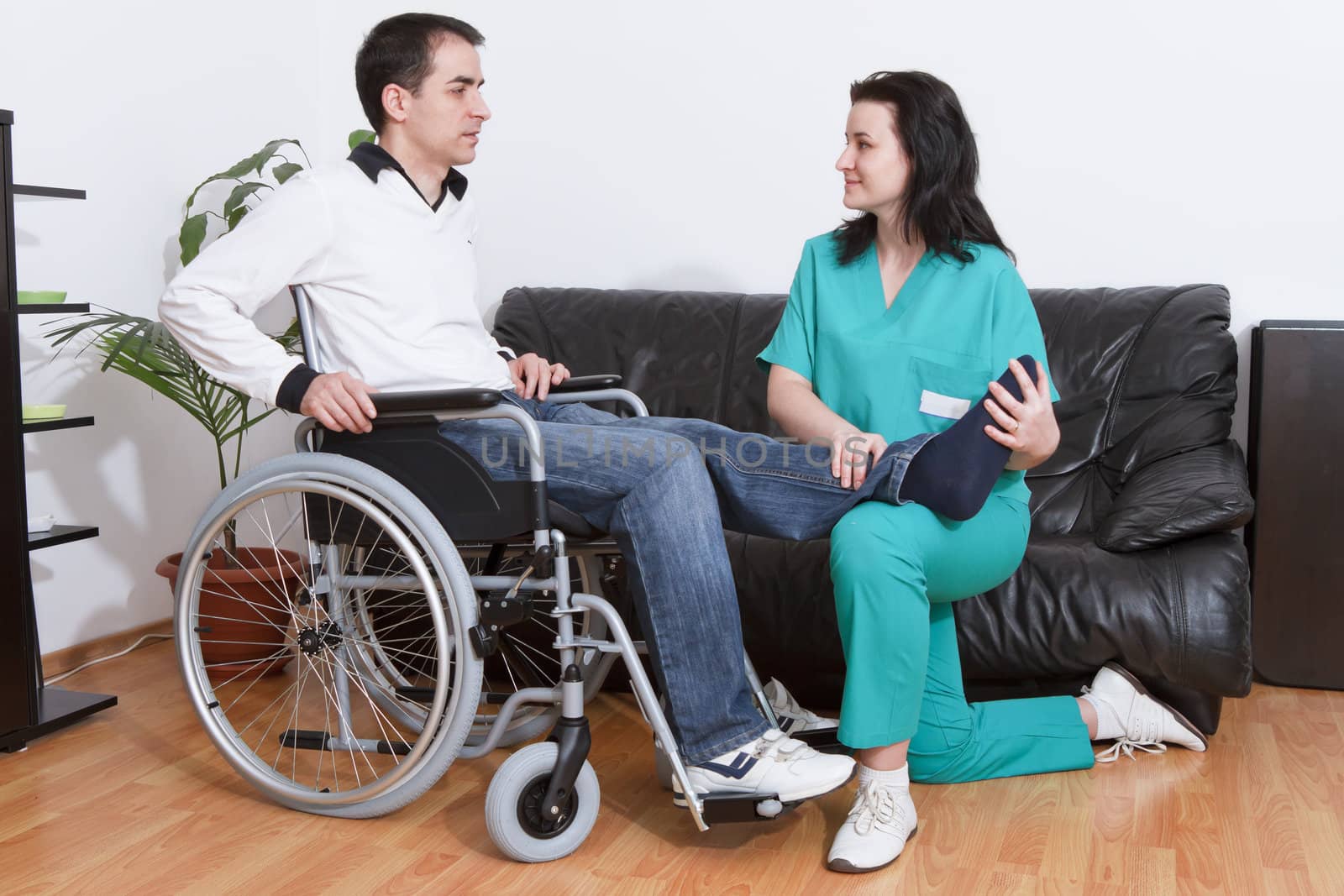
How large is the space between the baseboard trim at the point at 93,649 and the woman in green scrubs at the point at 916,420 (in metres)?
1.68

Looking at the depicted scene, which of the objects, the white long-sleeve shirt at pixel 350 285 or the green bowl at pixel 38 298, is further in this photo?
the green bowl at pixel 38 298

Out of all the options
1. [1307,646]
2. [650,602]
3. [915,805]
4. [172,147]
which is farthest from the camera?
[172,147]

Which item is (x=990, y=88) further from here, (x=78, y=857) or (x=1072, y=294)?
(x=78, y=857)

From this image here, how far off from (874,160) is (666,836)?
1.06 meters

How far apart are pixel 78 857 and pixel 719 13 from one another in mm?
2319

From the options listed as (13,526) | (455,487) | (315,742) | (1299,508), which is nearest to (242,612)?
(13,526)

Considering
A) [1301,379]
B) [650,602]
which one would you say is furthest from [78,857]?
[1301,379]

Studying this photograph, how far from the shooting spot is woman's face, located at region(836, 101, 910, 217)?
1.88 meters

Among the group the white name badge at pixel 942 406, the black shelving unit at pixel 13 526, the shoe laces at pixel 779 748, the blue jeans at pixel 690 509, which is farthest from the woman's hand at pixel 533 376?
the black shelving unit at pixel 13 526

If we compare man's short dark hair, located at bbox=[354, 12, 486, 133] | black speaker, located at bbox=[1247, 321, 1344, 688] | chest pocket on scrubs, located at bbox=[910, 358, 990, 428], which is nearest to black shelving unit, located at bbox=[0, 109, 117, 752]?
man's short dark hair, located at bbox=[354, 12, 486, 133]

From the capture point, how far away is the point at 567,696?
1.65m

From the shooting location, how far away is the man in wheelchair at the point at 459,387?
162 centimetres

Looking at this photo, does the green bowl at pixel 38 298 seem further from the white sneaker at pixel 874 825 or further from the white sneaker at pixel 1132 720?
the white sneaker at pixel 1132 720

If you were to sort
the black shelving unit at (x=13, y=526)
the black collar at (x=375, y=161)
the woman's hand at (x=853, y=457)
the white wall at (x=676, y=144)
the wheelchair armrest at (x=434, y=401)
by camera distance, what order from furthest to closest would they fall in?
the white wall at (x=676, y=144) < the black shelving unit at (x=13, y=526) < the black collar at (x=375, y=161) < the woman's hand at (x=853, y=457) < the wheelchair armrest at (x=434, y=401)
